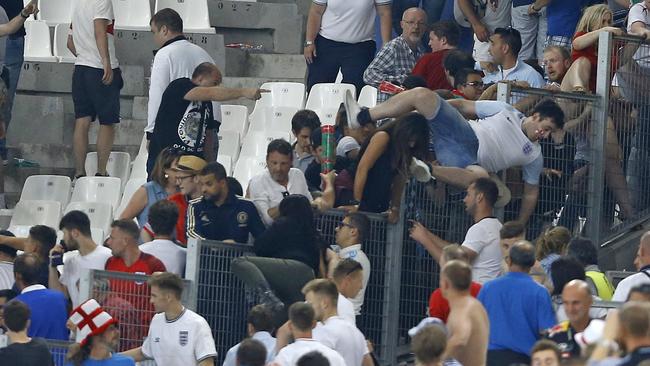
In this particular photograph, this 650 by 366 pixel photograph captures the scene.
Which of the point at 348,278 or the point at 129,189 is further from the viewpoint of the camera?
the point at 129,189

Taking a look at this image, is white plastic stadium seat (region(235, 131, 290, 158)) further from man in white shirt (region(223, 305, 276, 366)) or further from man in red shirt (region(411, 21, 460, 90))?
man in white shirt (region(223, 305, 276, 366))

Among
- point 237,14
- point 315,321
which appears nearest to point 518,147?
point 315,321

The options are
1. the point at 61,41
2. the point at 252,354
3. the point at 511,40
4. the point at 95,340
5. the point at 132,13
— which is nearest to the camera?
the point at 252,354

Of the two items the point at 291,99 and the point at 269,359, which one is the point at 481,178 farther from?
the point at 291,99

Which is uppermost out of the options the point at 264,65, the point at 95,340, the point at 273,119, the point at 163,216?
the point at 264,65

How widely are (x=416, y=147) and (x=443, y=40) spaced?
3127 mm

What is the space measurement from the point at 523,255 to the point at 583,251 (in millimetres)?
1163

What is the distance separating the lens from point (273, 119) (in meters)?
19.4

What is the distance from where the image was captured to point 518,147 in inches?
613

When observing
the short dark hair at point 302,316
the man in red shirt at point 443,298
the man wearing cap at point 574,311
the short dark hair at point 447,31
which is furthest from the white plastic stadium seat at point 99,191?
the man wearing cap at point 574,311

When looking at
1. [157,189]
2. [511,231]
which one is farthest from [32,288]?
[511,231]

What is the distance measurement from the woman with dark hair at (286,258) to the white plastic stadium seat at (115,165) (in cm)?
484

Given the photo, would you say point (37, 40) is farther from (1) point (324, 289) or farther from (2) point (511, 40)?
(1) point (324, 289)

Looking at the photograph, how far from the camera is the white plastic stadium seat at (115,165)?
63.7ft
